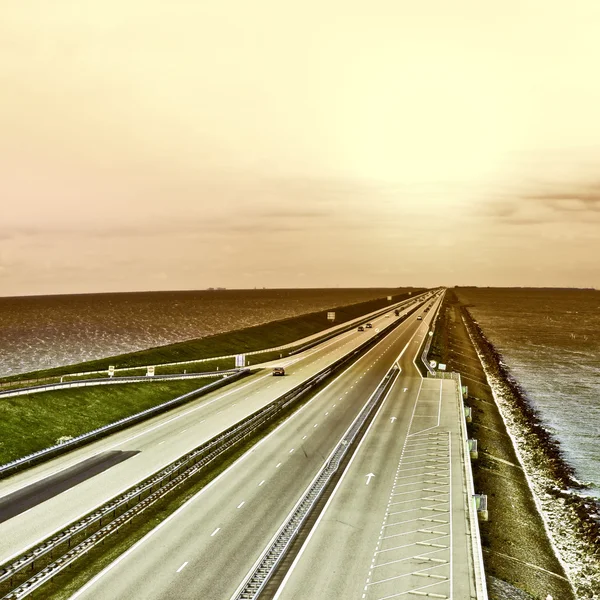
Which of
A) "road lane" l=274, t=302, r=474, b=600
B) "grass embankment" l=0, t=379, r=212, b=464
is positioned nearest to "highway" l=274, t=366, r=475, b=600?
"road lane" l=274, t=302, r=474, b=600

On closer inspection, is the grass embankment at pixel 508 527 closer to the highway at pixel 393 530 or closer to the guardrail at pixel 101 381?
the highway at pixel 393 530

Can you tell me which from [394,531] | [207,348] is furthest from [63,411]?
[207,348]

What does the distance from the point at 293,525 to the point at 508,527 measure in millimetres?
17713

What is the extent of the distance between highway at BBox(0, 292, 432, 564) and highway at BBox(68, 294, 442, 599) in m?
5.86

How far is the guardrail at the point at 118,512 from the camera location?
30816mm

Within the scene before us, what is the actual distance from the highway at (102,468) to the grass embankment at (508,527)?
2545cm

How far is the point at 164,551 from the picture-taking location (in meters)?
33.4

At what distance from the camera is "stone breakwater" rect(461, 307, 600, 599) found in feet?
131

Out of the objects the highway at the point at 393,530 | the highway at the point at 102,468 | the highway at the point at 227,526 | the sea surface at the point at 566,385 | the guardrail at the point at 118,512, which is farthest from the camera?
the sea surface at the point at 566,385

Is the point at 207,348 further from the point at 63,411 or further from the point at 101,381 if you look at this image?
the point at 63,411

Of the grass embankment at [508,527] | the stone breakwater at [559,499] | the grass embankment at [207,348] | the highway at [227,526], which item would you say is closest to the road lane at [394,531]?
the highway at [227,526]

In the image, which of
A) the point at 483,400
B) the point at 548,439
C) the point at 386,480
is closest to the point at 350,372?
the point at 483,400

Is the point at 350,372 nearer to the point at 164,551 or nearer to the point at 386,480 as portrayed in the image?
the point at 386,480

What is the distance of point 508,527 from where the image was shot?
4322 cm
